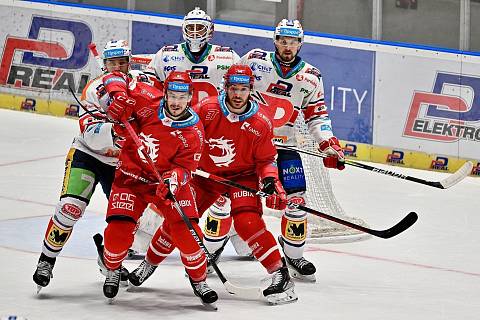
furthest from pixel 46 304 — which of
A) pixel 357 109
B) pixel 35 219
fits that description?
pixel 357 109

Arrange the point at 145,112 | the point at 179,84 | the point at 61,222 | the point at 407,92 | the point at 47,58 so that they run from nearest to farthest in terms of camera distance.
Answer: the point at 179,84 → the point at 145,112 → the point at 61,222 → the point at 407,92 → the point at 47,58

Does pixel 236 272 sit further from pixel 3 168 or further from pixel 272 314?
pixel 3 168

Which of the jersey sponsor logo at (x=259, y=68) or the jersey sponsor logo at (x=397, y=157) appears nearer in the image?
the jersey sponsor logo at (x=259, y=68)

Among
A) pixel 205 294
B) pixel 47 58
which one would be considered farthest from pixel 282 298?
pixel 47 58

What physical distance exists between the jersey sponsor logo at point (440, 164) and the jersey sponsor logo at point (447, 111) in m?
0.14

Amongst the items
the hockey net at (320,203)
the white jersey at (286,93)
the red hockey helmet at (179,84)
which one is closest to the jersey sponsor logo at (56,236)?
the red hockey helmet at (179,84)

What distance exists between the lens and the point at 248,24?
1053 cm

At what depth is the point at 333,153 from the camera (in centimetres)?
702

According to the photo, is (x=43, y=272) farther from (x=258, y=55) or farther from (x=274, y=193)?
(x=258, y=55)

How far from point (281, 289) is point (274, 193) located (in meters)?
0.46

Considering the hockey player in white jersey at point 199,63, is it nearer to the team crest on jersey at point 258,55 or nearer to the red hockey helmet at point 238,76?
the team crest on jersey at point 258,55

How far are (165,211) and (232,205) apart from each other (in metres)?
0.43

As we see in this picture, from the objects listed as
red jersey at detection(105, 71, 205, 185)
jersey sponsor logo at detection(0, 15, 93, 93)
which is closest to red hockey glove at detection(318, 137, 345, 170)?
red jersey at detection(105, 71, 205, 185)

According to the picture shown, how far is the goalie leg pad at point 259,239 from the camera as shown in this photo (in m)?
6.39
